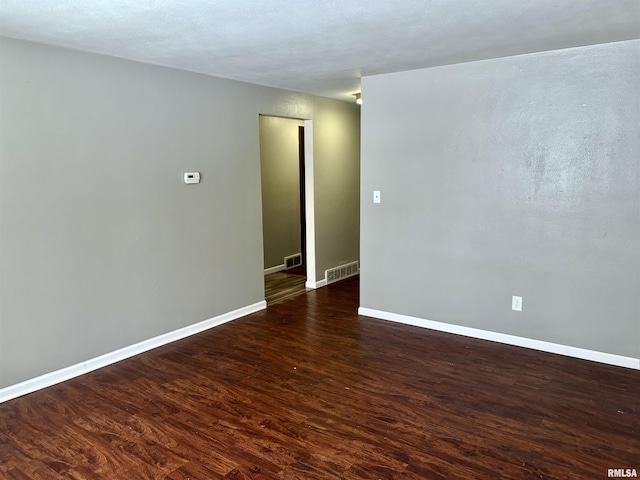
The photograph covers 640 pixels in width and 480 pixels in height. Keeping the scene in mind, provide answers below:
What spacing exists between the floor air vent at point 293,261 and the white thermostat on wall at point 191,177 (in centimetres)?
280

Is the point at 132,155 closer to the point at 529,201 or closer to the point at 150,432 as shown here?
the point at 150,432

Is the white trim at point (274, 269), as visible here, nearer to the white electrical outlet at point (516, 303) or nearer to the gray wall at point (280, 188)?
the gray wall at point (280, 188)

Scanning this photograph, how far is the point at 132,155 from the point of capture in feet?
11.6

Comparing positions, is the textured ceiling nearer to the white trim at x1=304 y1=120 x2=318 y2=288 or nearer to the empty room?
the empty room

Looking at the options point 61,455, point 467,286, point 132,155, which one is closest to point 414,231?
point 467,286

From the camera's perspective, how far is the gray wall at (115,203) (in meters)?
2.95

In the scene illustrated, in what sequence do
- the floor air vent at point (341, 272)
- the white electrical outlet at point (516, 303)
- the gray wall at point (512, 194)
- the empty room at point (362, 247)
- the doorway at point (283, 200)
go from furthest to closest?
1. the doorway at point (283, 200)
2. the floor air vent at point (341, 272)
3. the white electrical outlet at point (516, 303)
4. the gray wall at point (512, 194)
5. the empty room at point (362, 247)

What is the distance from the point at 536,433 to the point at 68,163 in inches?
130

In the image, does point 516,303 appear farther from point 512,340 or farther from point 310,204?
point 310,204

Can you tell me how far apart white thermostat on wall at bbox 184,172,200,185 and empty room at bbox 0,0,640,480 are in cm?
5
